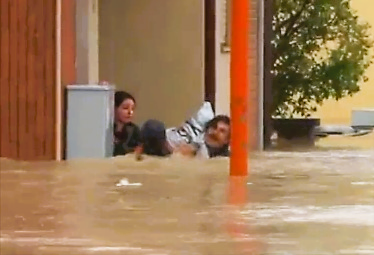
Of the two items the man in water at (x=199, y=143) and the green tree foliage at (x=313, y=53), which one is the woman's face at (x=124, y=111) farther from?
the green tree foliage at (x=313, y=53)

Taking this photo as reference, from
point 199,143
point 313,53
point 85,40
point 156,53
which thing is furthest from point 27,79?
point 313,53

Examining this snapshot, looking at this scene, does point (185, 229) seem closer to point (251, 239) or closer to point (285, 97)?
point (251, 239)

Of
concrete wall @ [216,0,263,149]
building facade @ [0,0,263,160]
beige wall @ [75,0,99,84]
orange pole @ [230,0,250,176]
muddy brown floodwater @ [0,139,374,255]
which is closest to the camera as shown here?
muddy brown floodwater @ [0,139,374,255]

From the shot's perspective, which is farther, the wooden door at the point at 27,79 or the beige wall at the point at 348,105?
the beige wall at the point at 348,105

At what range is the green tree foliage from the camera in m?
9.46

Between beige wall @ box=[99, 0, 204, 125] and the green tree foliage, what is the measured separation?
7.28 feet

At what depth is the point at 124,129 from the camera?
5.37 meters

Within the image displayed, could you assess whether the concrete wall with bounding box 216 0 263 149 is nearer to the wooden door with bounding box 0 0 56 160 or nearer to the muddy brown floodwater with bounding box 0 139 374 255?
the wooden door with bounding box 0 0 56 160

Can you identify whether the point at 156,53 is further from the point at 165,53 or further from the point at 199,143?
the point at 199,143

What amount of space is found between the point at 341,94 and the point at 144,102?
10.0ft

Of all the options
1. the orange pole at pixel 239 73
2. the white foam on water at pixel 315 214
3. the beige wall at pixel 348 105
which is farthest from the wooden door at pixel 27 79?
the beige wall at pixel 348 105

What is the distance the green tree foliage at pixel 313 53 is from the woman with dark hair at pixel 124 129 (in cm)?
393

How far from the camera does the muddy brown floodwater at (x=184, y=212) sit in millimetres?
1498

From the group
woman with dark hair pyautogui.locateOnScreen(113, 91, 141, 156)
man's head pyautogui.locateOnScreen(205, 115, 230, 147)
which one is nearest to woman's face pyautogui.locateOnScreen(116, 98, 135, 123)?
woman with dark hair pyautogui.locateOnScreen(113, 91, 141, 156)
